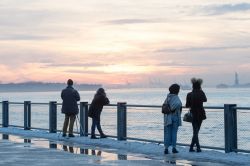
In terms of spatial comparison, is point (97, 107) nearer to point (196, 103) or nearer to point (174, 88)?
point (174, 88)

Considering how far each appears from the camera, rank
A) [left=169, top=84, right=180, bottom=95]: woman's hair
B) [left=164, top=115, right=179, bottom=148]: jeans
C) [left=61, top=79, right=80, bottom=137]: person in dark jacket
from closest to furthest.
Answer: [left=169, top=84, right=180, bottom=95]: woman's hair → [left=164, top=115, right=179, bottom=148]: jeans → [left=61, top=79, right=80, bottom=137]: person in dark jacket

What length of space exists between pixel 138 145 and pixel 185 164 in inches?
144

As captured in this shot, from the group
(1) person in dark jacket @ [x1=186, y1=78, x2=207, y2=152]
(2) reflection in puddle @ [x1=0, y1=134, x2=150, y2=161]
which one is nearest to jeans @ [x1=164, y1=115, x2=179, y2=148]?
(1) person in dark jacket @ [x1=186, y1=78, x2=207, y2=152]

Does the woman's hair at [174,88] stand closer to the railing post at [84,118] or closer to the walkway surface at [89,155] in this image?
the walkway surface at [89,155]

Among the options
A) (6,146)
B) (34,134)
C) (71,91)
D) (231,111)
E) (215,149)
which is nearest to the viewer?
(231,111)

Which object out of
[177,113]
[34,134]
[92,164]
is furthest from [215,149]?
[34,134]

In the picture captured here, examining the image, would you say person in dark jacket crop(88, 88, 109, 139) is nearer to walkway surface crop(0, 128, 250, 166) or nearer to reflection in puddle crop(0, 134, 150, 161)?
walkway surface crop(0, 128, 250, 166)

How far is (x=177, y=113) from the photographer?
1577 cm

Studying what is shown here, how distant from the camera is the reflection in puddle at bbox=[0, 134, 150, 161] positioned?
49.8 ft

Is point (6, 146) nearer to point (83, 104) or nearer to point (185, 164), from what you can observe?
point (83, 104)

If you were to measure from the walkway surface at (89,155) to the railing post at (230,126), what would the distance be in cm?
37

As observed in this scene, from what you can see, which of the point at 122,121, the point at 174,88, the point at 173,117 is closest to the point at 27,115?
the point at 122,121

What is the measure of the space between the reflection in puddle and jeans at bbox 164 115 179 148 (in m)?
1.09

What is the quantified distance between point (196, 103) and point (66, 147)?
4466 millimetres
